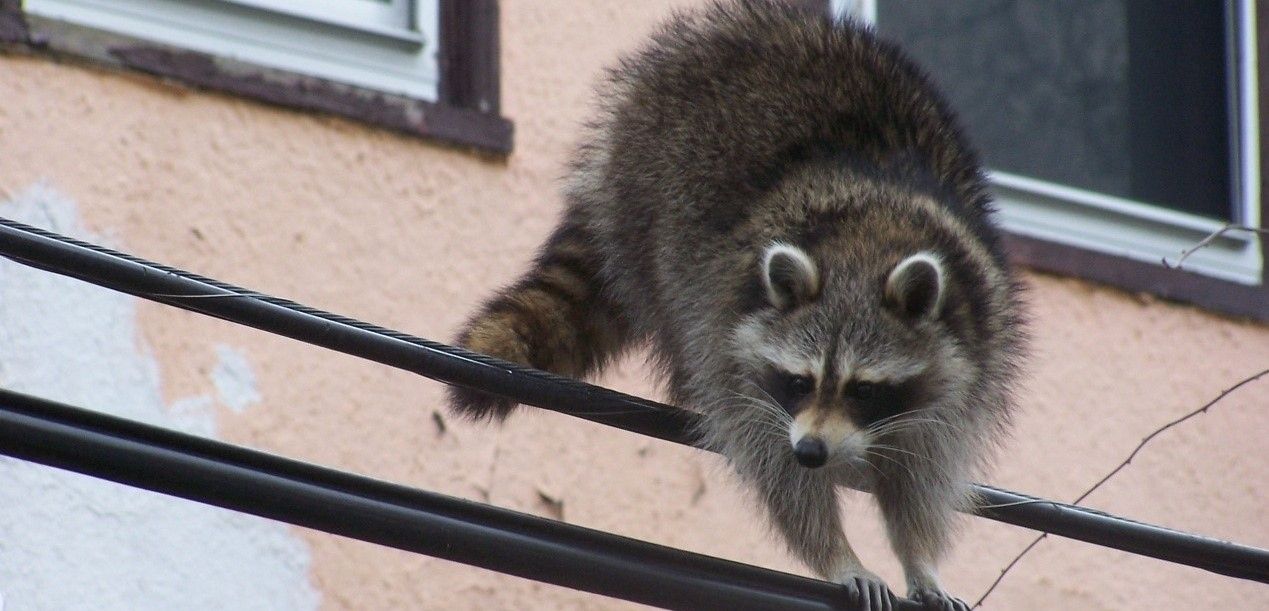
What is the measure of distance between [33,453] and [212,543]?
1.87 metres

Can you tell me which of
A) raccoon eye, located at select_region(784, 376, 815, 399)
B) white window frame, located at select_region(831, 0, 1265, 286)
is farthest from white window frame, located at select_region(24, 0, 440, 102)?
raccoon eye, located at select_region(784, 376, 815, 399)

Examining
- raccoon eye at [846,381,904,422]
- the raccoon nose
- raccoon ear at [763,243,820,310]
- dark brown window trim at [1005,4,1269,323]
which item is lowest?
dark brown window trim at [1005,4,1269,323]

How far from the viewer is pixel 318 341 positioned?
2521mm

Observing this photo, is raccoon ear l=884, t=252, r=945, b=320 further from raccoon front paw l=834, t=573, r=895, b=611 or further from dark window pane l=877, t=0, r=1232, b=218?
dark window pane l=877, t=0, r=1232, b=218

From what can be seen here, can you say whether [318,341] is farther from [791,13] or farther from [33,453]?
[791,13]

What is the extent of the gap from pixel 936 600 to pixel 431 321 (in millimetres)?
1615

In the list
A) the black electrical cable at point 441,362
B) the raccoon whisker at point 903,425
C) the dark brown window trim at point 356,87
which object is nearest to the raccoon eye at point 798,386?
the raccoon whisker at point 903,425

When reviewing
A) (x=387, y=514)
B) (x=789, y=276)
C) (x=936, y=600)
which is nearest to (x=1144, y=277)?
(x=936, y=600)

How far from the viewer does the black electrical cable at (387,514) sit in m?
2.30

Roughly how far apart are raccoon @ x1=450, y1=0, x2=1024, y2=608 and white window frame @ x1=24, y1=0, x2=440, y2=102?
0.88 meters

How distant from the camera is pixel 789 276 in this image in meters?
3.32

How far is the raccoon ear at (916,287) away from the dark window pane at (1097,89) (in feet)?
7.88

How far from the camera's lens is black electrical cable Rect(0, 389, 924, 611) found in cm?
230

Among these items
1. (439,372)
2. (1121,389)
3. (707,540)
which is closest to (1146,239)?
(1121,389)
